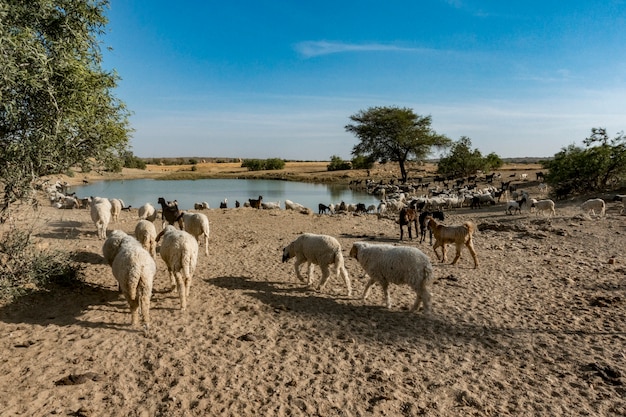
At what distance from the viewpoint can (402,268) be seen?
7832 millimetres

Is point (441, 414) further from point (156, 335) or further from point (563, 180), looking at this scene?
point (563, 180)

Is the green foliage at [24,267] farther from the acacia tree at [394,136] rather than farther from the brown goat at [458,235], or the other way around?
the acacia tree at [394,136]

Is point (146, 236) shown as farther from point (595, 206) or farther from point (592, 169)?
point (592, 169)

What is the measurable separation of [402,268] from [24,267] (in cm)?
825

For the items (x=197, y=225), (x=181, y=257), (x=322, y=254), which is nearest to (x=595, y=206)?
(x=322, y=254)

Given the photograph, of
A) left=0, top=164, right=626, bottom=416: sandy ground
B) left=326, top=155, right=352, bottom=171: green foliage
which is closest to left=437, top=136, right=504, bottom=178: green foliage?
left=326, top=155, right=352, bottom=171: green foliage

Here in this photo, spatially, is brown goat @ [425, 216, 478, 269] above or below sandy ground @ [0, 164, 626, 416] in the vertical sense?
above

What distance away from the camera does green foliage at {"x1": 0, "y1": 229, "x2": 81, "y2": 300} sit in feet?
24.5

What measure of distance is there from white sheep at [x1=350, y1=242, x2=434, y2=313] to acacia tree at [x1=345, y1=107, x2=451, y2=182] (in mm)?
46531

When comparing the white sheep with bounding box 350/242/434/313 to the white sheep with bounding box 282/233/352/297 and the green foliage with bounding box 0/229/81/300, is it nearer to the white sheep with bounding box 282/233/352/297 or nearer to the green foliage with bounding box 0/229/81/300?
the white sheep with bounding box 282/233/352/297

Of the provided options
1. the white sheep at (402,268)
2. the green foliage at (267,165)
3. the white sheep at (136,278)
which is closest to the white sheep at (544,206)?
the white sheep at (402,268)

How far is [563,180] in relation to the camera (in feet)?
98.1

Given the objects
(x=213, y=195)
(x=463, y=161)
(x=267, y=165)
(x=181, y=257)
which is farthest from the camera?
(x=267, y=165)

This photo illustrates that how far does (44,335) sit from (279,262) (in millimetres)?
6853
